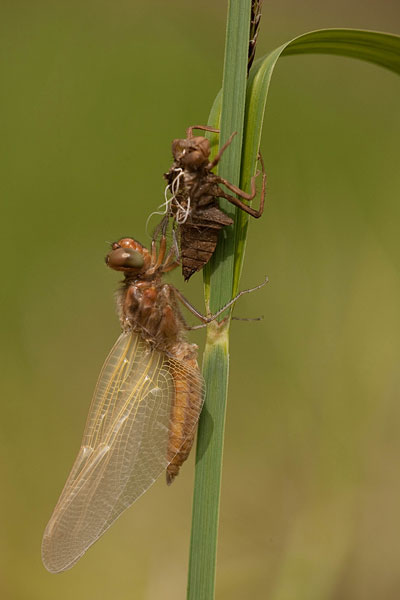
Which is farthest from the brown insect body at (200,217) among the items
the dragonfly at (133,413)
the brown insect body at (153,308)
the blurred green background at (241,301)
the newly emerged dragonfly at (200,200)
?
the blurred green background at (241,301)

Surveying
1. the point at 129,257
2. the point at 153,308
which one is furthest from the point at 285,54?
the point at 153,308

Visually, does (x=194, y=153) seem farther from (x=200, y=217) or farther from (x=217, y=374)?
(x=217, y=374)

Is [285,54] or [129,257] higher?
[285,54]

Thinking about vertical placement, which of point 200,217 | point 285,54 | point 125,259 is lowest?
point 125,259

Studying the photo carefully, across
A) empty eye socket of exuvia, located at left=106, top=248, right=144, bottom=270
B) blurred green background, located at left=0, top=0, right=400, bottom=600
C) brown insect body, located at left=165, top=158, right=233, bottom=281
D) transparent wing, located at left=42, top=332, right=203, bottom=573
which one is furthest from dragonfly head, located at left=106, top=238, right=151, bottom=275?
blurred green background, located at left=0, top=0, right=400, bottom=600

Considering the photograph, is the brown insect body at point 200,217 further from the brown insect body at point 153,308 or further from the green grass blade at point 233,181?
the brown insect body at point 153,308

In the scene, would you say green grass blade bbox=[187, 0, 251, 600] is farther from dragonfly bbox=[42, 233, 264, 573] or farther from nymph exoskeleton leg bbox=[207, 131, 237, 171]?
dragonfly bbox=[42, 233, 264, 573]
